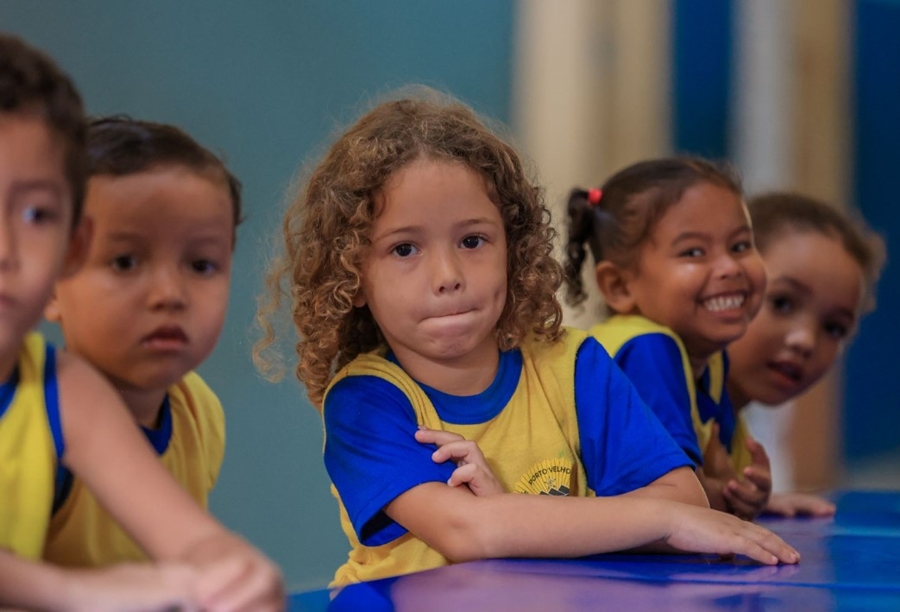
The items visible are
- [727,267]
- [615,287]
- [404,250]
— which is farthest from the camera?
[615,287]

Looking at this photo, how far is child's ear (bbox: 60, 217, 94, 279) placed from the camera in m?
1.08

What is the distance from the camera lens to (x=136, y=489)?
1.01 m

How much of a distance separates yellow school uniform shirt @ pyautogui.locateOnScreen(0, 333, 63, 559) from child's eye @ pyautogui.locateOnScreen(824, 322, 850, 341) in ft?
5.83

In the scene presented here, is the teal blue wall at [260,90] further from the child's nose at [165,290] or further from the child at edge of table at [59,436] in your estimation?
the child at edge of table at [59,436]

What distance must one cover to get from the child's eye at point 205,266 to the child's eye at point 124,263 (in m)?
0.07

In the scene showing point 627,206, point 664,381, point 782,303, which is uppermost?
point 627,206

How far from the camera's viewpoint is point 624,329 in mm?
1987

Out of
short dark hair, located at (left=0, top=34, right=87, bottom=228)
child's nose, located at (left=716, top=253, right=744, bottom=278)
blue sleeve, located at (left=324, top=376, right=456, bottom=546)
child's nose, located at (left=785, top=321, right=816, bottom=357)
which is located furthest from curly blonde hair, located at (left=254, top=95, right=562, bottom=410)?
child's nose, located at (left=785, top=321, right=816, bottom=357)

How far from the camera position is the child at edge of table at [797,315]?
2352mm

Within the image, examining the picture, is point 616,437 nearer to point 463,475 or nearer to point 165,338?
point 463,475

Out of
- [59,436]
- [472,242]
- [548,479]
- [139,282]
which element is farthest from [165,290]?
[548,479]

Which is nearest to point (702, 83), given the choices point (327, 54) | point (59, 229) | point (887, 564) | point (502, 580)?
point (327, 54)

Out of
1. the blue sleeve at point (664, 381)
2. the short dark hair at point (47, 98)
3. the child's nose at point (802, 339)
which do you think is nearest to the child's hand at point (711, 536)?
the blue sleeve at point (664, 381)

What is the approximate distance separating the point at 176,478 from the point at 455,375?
43cm
